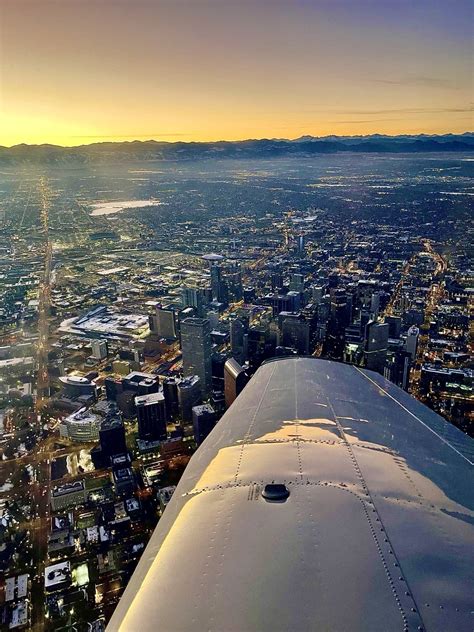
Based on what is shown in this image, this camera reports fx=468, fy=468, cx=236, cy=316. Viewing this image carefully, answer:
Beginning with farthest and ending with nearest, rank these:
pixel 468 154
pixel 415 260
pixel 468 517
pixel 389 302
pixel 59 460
A: pixel 468 154 < pixel 415 260 < pixel 389 302 < pixel 59 460 < pixel 468 517

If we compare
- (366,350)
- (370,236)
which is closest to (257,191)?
(370,236)

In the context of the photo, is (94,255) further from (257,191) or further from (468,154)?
(468,154)

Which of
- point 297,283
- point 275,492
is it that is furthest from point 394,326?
point 275,492

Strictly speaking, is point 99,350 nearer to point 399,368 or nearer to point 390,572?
point 399,368

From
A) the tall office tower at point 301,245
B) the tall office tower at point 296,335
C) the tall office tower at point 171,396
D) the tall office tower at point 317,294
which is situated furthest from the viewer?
the tall office tower at point 301,245

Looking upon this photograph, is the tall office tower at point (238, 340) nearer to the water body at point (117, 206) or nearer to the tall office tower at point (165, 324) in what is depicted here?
the tall office tower at point (165, 324)

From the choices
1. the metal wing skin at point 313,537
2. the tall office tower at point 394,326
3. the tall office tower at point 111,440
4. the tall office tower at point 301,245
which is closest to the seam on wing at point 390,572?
the metal wing skin at point 313,537

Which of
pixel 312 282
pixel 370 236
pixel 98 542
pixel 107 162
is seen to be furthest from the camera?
pixel 107 162
